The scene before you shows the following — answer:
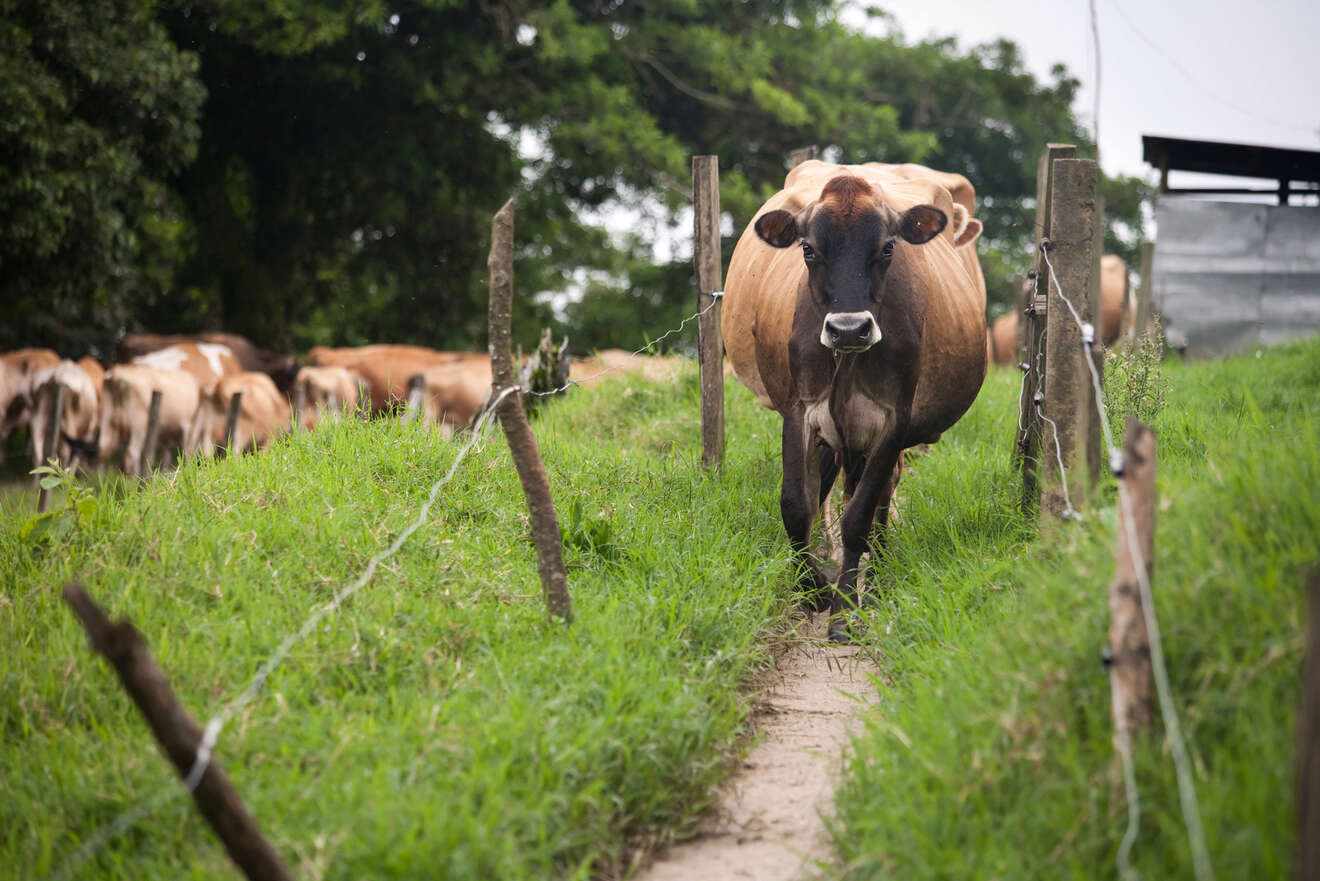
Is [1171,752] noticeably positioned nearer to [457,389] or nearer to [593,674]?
[593,674]

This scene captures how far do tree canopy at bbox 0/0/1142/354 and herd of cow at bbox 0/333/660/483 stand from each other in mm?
1011

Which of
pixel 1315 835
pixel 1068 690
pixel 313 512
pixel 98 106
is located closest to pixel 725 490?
pixel 313 512

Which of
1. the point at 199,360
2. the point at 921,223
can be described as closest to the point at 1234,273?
the point at 921,223

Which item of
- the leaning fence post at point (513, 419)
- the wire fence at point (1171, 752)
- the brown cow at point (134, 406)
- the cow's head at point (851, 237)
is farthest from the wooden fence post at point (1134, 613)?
the brown cow at point (134, 406)

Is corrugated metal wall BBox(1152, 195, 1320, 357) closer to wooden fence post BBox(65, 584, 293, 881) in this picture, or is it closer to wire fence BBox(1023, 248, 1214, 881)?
wire fence BBox(1023, 248, 1214, 881)

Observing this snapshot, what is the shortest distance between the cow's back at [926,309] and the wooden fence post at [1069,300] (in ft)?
3.03

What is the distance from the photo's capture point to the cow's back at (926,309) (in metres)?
5.81

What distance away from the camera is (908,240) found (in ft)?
18.0

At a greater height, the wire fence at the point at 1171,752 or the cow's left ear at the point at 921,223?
the cow's left ear at the point at 921,223

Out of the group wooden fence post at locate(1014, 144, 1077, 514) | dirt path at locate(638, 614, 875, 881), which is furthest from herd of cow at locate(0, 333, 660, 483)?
dirt path at locate(638, 614, 875, 881)

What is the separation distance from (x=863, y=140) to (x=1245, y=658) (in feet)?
52.9

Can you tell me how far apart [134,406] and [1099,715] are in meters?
13.4

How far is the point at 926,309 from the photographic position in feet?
18.8

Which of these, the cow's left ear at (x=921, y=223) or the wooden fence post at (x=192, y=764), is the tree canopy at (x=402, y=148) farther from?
the wooden fence post at (x=192, y=764)
